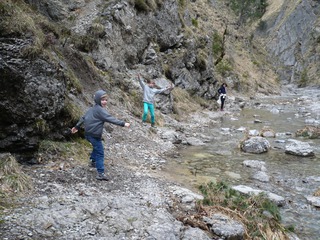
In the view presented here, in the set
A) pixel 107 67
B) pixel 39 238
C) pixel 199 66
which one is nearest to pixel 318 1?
pixel 199 66

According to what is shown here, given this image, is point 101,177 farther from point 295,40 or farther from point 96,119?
point 295,40

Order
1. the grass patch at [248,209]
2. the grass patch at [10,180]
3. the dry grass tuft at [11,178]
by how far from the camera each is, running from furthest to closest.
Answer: the grass patch at [248,209] → the dry grass tuft at [11,178] → the grass patch at [10,180]

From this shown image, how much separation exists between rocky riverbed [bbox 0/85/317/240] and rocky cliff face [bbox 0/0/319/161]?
1.38m

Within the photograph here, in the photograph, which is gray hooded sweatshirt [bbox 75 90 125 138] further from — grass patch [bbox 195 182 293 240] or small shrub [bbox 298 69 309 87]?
small shrub [bbox 298 69 309 87]

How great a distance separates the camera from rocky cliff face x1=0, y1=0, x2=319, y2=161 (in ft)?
24.4

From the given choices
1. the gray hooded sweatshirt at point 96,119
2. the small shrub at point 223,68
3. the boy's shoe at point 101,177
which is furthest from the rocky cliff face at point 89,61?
the boy's shoe at point 101,177

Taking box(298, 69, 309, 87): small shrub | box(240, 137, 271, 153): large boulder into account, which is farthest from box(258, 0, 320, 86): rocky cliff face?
box(240, 137, 271, 153): large boulder

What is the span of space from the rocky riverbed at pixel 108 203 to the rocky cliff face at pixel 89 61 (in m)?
1.38

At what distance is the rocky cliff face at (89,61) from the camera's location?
744cm

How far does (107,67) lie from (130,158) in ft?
26.1

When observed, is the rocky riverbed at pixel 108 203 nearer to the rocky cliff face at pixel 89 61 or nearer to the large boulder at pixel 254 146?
the rocky cliff face at pixel 89 61

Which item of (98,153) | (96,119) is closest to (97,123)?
(96,119)

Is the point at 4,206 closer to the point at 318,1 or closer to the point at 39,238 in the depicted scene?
the point at 39,238

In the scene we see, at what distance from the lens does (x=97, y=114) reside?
751 cm
